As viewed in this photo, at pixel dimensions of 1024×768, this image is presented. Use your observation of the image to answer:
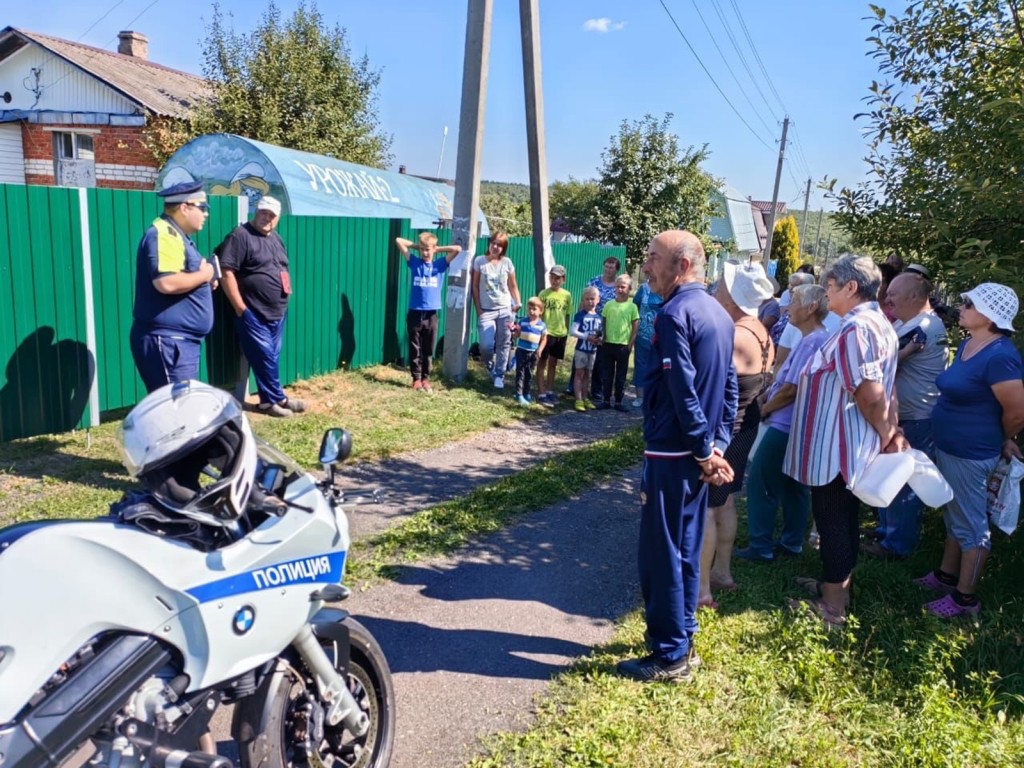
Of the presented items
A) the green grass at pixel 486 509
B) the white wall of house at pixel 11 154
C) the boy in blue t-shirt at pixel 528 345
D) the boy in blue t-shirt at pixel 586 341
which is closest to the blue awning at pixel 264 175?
the boy in blue t-shirt at pixel 528 345

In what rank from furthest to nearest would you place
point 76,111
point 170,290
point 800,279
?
point 76,111 < point 800,279 < point 170,290

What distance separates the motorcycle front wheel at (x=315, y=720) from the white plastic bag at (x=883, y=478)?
252 centimetres

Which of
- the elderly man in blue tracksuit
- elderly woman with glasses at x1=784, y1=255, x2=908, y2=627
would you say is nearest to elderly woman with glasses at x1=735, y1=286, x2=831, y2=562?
elderly woman with glasses at x1=784, y1=255, x2=908, y2=627

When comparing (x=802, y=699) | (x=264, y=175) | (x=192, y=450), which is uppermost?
(x=264, y=175)

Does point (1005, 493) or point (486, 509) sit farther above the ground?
point (1005, 493)

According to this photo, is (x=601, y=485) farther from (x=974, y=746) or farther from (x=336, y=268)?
(x=336, y=268)

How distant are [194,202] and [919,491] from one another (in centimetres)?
474

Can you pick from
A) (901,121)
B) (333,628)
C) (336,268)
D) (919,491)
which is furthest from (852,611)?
(336,268)

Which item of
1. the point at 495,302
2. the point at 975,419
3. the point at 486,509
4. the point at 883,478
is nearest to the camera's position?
the point at 883,478

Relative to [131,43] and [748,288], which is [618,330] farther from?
[131,43]

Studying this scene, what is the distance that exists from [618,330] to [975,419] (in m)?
5.32

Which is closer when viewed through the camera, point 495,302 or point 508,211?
point 495,302

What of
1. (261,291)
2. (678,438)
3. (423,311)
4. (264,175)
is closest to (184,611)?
(678,438)

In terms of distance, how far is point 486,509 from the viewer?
18.7 ft
